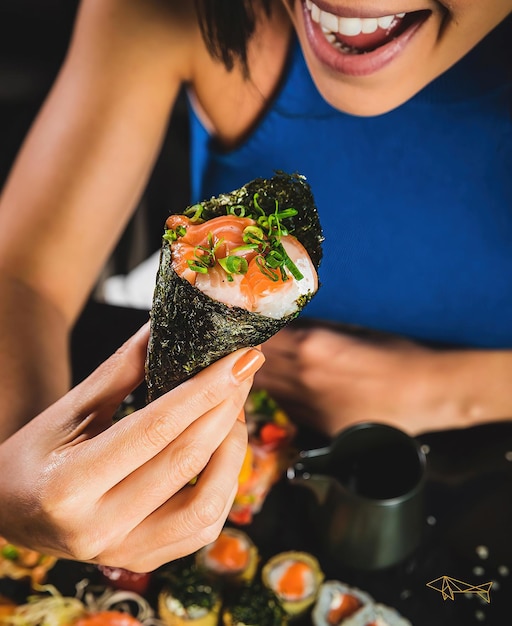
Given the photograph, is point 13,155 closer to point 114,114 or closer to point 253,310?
point 114,114

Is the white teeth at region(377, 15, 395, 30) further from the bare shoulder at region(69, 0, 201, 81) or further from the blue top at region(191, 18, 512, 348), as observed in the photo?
the bare shoulder at region(69, 0, 201, 81)

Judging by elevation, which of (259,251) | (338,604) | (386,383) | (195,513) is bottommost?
(338,604)

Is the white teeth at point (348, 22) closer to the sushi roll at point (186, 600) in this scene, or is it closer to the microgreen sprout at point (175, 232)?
the microgreen sprout at point (175, 232)

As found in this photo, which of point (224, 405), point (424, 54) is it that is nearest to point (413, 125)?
point (424, 54)

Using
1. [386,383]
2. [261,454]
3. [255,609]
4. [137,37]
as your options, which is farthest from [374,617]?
[137,37]

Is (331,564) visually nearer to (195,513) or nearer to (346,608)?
(346,608)
